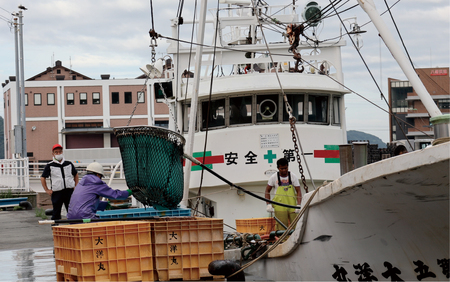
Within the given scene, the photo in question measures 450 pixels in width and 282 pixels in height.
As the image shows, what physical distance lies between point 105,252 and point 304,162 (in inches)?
251

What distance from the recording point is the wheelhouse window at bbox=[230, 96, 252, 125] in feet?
40.6

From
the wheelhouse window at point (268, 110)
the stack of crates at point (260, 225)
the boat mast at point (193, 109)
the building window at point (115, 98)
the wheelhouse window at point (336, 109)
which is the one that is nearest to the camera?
the stack of crates at point (260, 225)

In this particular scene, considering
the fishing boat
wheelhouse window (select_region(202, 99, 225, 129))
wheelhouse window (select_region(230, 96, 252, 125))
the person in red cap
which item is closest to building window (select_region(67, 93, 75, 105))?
the fishing boat

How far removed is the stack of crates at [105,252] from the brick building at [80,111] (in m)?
55.6

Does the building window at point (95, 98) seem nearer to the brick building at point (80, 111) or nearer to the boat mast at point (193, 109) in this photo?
the brick building at point (80, 111)

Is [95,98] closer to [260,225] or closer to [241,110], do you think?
[241,110]

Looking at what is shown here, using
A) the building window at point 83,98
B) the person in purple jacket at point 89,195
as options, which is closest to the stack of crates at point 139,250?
the person in purple jacket at point 89,195

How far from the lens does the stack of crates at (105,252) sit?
6352 mm

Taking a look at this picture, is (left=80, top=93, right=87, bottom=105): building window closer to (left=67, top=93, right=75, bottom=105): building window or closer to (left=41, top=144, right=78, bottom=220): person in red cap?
(left=67, top=93, right=75, bottom=105): building window

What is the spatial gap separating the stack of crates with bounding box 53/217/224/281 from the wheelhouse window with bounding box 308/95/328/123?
6023mm

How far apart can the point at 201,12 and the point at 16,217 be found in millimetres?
9331

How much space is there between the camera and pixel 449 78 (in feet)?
268

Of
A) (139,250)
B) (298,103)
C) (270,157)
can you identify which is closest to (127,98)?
(298,103)

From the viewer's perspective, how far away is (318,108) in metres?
12.7
